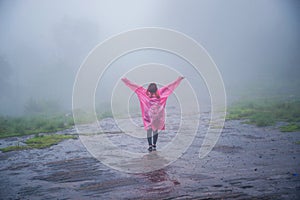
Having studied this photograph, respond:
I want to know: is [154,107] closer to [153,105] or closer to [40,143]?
[153,105]

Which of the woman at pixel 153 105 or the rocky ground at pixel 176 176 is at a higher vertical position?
the woman at pixel 153 105

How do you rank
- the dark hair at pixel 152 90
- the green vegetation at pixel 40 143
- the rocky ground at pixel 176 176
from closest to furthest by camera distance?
the rocky ground at pixel 176 176
the dark hair at pixel 152 90
the green vegetation at pixel 40 143

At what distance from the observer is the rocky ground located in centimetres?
561

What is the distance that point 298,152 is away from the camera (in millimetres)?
8320

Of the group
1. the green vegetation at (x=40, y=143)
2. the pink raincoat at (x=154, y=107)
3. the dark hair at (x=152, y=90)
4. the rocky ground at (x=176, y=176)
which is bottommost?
the rocky ground at (x=176, y=176)

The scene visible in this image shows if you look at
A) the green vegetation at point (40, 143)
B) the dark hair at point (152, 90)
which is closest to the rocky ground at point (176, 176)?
the green vegetation at point (40, 143)

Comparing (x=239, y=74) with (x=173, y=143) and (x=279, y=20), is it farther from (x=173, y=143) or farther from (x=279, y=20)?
(x=173, y=143)

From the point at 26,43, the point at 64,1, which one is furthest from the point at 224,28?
the point at 26,43

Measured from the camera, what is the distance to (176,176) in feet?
22.0

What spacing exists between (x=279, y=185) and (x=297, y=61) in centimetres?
6719

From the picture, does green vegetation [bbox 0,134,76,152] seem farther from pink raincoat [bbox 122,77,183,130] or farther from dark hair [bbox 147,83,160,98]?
dark hair [bbox 147,83,160,98]

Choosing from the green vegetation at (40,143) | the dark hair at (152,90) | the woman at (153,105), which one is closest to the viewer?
the dark hair at (152,90)

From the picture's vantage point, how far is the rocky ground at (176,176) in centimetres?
561

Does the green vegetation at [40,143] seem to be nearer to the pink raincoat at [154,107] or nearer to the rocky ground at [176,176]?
the rocky ground at [176,176]
